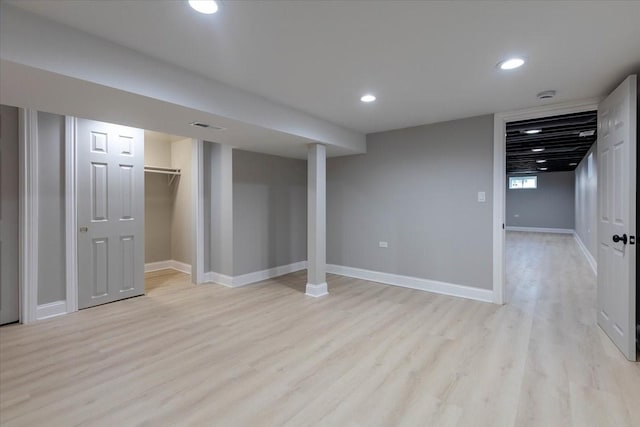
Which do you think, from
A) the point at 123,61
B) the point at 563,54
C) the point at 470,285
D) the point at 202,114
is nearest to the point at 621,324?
the point at 470,285

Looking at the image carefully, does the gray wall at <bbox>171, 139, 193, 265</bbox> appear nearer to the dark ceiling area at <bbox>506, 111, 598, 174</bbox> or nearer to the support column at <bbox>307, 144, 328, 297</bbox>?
the support column at <bbox>307, 144, 328, 297</bbox>

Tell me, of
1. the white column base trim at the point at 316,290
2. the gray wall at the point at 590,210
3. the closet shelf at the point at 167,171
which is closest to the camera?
the white column base trim at the point at 316,290

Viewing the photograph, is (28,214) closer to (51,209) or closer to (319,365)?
(51,209)

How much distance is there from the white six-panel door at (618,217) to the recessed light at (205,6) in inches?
121

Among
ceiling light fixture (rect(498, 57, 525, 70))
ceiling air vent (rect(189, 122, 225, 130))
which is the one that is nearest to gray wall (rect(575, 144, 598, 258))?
ceiling light fixture (rect(498, 57, 525, 70))

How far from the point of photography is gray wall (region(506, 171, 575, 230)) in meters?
12.6

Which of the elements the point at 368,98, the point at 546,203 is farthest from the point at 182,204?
the point at 546,203

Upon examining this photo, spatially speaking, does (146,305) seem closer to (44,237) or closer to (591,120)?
(44,237)

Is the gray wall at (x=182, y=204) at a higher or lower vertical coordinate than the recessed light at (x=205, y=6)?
lower

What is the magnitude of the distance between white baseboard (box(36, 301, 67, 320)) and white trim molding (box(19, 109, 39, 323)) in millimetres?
49

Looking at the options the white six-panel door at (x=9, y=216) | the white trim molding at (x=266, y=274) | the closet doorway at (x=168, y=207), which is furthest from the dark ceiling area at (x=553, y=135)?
the white six-panel door at (x=9, y=216)

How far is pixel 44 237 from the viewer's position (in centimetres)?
326

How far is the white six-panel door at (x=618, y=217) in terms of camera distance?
2408 millimetres

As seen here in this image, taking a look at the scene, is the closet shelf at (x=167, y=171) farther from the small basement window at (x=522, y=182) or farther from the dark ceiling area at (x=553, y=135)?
the small basement window at (x=522, y=182)
